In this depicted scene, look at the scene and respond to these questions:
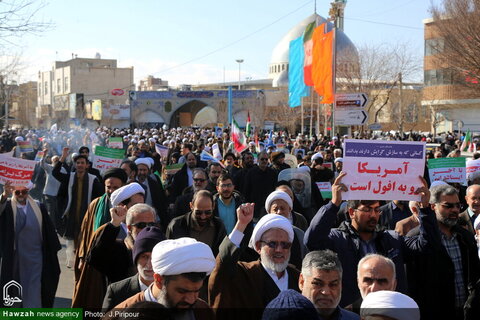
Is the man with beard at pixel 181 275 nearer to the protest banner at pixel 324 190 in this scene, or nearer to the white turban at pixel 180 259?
the white turban at pixel 180 259

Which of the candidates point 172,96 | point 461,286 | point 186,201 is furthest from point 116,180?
point 172,96

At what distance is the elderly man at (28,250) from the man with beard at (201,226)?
1473mm

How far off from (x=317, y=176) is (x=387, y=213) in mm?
4522

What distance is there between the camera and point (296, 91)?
1039 inches

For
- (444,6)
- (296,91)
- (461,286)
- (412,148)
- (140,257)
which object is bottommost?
(461,286)

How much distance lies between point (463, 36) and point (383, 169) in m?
18.6

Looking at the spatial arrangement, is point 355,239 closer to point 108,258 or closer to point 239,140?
point 108,258

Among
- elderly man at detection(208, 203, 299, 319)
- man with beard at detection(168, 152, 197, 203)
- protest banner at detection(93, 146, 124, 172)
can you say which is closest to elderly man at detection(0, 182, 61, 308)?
elderly man at detection(208, 203, 299, 319)

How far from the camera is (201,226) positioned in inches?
243

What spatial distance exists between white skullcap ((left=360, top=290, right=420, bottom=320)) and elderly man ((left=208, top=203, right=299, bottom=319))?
1.08 metres

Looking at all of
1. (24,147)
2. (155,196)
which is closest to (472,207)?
(155,196)

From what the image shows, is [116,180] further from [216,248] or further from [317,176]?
[317,176]

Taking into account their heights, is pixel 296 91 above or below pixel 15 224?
above

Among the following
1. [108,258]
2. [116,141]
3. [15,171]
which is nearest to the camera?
[108,258]
